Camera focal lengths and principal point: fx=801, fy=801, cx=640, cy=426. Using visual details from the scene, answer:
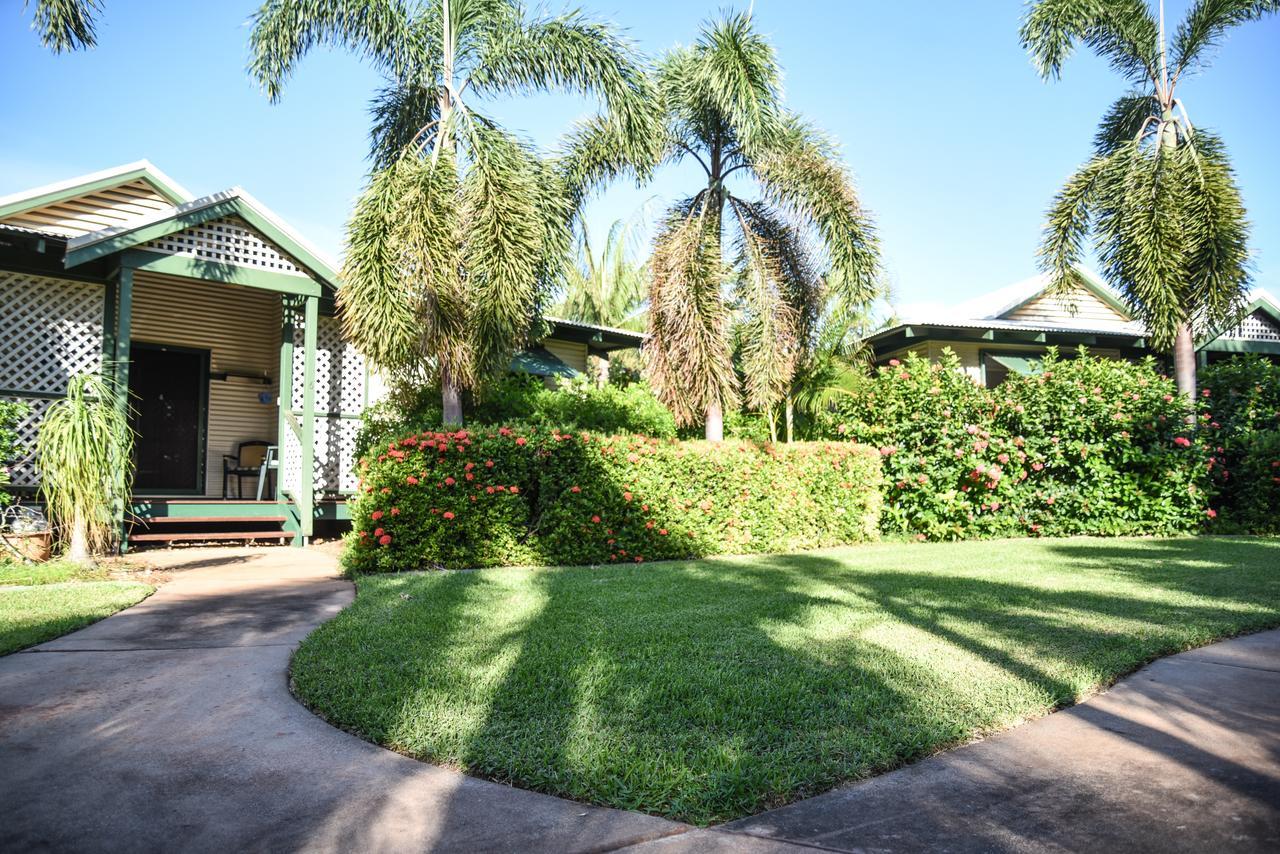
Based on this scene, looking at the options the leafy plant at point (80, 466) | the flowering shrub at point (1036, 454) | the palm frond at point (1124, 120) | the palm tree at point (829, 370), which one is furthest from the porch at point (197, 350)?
the palm frond at point (1124, 120)

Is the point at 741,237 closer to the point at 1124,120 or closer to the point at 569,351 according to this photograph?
the point at 569,351

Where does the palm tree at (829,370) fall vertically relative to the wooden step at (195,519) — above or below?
above

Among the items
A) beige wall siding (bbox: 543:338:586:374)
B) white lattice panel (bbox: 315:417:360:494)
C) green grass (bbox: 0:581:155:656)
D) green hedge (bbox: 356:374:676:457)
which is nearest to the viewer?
green grass (bbox: 0:581:155:656)

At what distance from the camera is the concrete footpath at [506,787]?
2.27 m

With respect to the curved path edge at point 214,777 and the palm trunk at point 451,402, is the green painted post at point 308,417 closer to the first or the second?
the palm trunk at point 451,402

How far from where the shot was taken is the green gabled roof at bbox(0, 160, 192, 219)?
10477 mm

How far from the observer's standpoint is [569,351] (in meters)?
16.1

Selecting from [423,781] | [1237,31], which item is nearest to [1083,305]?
[1237,31]

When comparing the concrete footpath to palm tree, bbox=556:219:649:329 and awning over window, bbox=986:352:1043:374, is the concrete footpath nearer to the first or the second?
awning over window, bbox=986:352:1043:374

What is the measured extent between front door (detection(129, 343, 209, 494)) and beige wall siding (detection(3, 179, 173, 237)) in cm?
185

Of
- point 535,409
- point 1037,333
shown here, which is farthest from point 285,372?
point 1037,333

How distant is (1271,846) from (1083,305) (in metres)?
19.4

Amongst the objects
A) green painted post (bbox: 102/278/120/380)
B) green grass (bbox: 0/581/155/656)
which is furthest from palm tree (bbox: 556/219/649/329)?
green grass (bbox: 0/581/155/656)

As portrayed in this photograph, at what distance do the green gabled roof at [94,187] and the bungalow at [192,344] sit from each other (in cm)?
2
